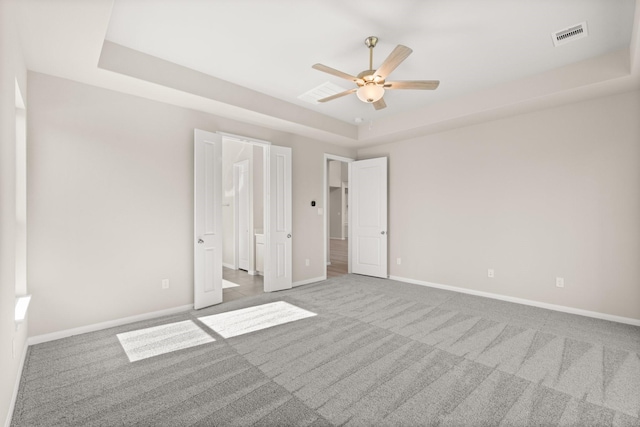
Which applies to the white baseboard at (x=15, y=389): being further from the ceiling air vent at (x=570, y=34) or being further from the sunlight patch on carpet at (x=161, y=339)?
the ceiling air vent at (x=570, y=34)

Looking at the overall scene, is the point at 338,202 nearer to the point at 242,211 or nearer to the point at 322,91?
the point at 242,211

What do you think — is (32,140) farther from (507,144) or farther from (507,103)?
(507,144)

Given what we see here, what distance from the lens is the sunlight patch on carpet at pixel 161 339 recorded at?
2734 millimetres

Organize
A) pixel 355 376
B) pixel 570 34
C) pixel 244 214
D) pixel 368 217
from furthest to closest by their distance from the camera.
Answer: pixel 244 214, pixel 368 217, pixel 570 34, pixel 355 376

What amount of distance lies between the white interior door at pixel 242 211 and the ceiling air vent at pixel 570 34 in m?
5.27

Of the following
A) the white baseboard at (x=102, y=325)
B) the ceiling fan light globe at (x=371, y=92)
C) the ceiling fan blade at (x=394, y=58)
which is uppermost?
the ceiling fan blade at (x=394, y=58)

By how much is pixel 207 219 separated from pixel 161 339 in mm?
1589

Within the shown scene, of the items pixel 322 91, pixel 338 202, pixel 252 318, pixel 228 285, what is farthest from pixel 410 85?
pixel 338 202

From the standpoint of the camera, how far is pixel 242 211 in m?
6.64

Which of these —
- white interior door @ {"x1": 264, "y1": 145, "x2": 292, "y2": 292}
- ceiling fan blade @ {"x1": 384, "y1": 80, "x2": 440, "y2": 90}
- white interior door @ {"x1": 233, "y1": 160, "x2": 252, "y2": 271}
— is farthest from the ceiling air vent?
white interior door @ {"x1": 233, "y1": 160, "x2": 252, "y2": 271}

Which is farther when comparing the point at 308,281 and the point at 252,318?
the point at 308,281

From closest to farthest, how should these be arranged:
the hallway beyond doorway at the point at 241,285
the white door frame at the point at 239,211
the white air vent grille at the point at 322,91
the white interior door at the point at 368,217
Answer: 1. the white air vent grille at the point at 322,91
2. the hallway beyond doorway at the point at 241,285
3. the white interior door at the point at 368,217
4. the white door frame at the point at 239,211

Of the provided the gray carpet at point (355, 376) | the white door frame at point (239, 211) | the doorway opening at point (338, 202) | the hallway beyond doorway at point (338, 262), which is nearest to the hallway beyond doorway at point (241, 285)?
the white door frame at point (239, 211)

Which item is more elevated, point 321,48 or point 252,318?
point 321,48
